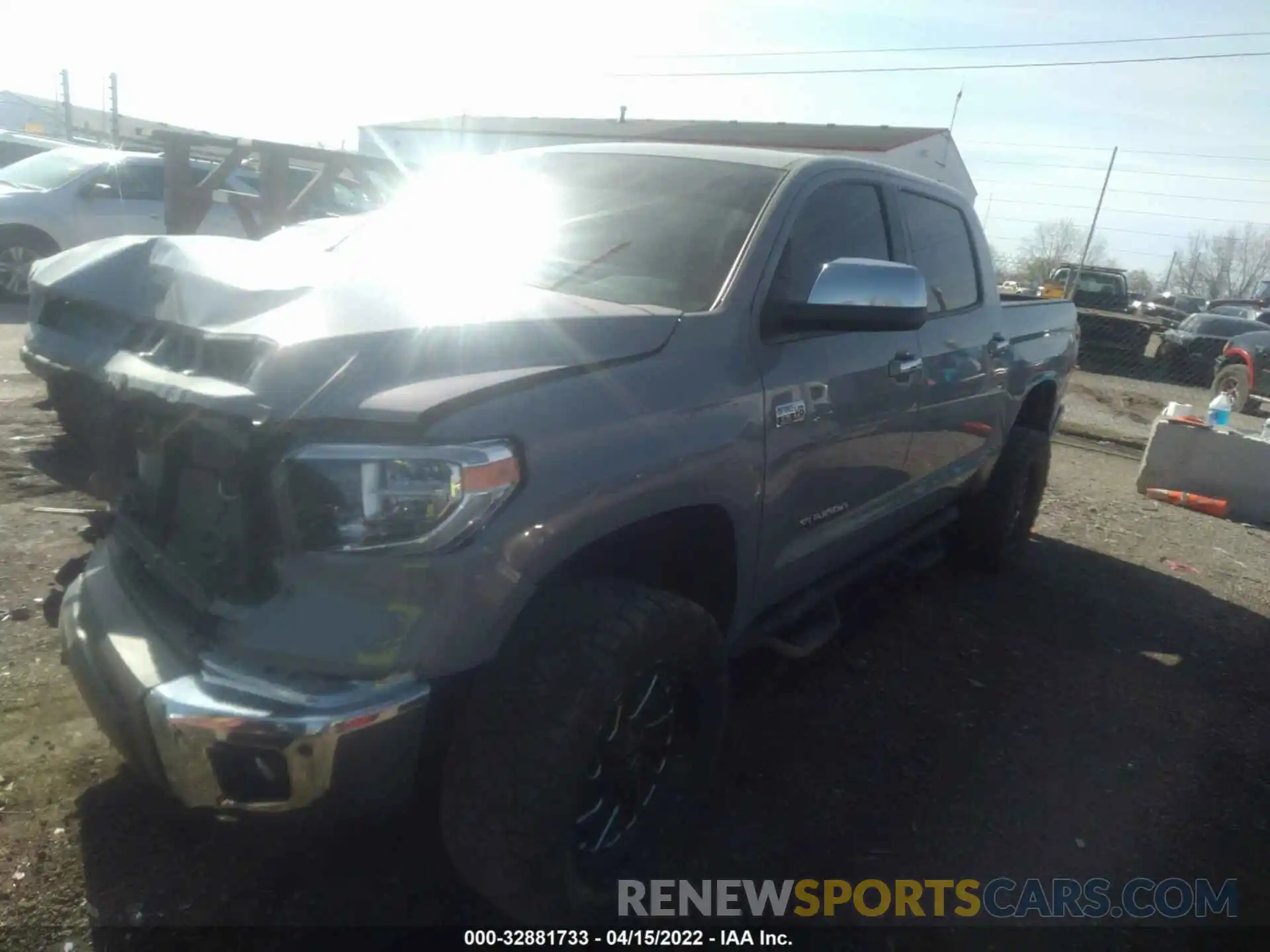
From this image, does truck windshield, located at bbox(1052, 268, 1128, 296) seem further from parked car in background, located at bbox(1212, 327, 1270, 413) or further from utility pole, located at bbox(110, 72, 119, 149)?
utility pole, located at bbox(110, 72, 119, 149)

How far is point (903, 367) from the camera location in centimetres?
348

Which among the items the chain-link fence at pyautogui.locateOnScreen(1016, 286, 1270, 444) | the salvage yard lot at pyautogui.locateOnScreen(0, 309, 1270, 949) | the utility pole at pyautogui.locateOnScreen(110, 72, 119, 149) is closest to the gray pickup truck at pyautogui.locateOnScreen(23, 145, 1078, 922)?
the salvage yard lot at pyautogui.locateOnScreen(0, 309, 1270, 949)

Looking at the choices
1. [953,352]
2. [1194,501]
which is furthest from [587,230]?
[1194,501]

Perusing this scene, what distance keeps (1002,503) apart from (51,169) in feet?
34.9

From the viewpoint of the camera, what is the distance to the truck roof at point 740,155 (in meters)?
3.30

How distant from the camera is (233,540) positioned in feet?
6.86

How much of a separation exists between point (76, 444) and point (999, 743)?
130 inches

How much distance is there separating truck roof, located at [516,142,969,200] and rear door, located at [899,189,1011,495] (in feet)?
1.43

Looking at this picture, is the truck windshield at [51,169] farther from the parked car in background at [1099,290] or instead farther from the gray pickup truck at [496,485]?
the parked car in background at [1099,290]

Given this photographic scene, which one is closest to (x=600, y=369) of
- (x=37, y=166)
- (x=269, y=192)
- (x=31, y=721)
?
(x=31, y=721)

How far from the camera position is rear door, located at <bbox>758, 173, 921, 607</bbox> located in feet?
9.29

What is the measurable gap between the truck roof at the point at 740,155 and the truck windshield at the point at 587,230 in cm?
5

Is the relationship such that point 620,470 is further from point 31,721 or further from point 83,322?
point 31,721

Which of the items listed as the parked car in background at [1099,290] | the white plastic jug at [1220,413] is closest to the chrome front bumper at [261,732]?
the white plastic jug at [1220,413]
